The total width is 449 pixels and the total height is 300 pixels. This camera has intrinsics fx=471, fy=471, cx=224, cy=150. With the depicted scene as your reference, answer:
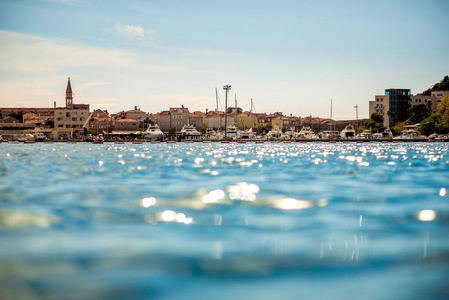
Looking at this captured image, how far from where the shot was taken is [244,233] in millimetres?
7949

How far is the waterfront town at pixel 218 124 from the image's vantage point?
106m

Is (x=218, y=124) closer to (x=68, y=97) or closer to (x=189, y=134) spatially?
(x=189, y=134)

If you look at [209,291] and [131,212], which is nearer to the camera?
→ [209,291]

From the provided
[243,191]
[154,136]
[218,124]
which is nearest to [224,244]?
[243,191]

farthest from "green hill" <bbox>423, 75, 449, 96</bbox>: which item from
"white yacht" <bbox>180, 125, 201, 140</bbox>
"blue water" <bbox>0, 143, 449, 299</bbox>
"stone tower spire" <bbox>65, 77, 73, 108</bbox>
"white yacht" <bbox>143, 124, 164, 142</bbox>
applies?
"blue water" <bbox>0, 143, 449, 299</bbox>

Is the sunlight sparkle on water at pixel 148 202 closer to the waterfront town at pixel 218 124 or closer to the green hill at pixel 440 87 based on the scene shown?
the waterfront town at pixel 218 124

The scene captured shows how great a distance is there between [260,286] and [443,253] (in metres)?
3.09

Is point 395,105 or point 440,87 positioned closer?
point 395,105

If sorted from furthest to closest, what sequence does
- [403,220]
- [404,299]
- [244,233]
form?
[403,220] → [244,233] → [404,299]

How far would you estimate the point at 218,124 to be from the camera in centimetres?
15050

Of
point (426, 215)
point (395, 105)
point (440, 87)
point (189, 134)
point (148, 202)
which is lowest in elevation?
point (426, 215)

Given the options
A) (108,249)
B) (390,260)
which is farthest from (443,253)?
(108,249)

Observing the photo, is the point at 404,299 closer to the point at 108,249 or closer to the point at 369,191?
the point at 108,249

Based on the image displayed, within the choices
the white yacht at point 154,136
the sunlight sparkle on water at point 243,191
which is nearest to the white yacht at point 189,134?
the white yacht at point 154,136
